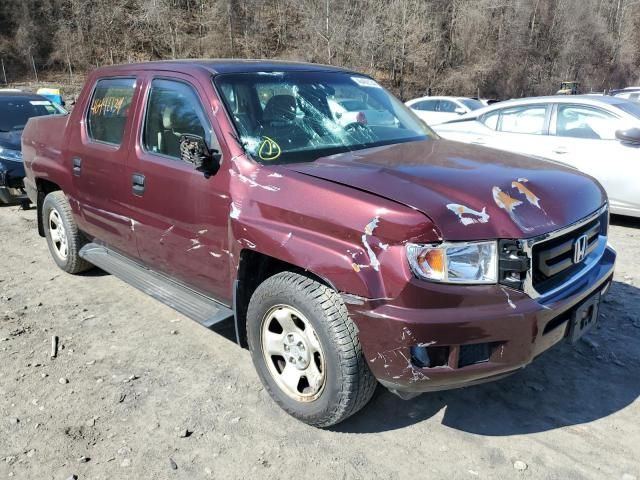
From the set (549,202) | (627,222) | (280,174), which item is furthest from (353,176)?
(627,222)

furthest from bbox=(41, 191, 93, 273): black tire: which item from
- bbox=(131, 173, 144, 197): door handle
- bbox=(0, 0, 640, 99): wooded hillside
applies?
bbox=(0, 0, 640, 99): wooded hillside

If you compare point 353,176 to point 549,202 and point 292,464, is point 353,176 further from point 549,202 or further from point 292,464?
point 292,464

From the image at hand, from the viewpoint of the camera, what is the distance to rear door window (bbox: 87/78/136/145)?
3.98 metres

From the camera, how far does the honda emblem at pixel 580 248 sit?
2.78 m

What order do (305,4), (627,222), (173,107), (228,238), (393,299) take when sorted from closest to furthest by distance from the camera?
(393,299), (228,238), (173,107), (627,222), (305,4)

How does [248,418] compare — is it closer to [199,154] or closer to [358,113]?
[199,154]

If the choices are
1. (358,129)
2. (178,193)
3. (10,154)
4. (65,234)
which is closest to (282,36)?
(10,154)

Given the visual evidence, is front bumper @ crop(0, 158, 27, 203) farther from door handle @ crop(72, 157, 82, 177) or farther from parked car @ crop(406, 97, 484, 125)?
parked car @ crop(406, 97, 484, 125)

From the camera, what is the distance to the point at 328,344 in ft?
8.46

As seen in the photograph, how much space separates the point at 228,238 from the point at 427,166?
1.17m

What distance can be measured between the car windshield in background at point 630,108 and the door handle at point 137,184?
582 cm

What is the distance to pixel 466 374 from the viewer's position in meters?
2.45

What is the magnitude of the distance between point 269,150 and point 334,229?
0.80 metres

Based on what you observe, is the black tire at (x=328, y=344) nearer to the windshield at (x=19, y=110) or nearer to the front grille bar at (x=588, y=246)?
the front grille bar at (x=588, y=246)
